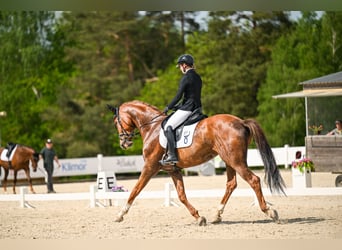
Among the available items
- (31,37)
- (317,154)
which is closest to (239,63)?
(31,37)

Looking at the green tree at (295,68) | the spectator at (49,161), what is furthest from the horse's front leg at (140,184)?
the green tree at (295,68)

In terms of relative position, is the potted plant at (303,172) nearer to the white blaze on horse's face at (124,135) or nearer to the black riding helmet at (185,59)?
the white blaze on horse's face at (124,135)

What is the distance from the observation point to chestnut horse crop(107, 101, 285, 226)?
28.1 ft

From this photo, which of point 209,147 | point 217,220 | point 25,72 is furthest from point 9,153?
point 25,72

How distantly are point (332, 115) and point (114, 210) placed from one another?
631 cm

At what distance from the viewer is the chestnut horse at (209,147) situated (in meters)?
8.56

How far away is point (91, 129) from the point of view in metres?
27.2

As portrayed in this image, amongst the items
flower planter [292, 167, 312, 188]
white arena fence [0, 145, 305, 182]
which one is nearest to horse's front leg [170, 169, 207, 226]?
Result: flower planter [292, 167, 312, 188]

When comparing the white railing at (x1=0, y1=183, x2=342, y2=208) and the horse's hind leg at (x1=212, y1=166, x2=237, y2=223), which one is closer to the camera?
the horse's hind leg at (x1=212, y1=166, x2=237, y2=223)

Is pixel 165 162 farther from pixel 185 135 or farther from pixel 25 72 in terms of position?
pixel 25 72

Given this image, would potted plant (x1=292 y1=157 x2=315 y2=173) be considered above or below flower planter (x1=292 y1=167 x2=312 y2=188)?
above

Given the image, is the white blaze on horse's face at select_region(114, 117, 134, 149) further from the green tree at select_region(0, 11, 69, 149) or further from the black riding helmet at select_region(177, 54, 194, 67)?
the green tree at select_region(0, 11, 69, 149)

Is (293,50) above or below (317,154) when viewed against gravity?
above

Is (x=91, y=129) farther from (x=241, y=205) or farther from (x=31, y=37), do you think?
(x=241, y=205)
